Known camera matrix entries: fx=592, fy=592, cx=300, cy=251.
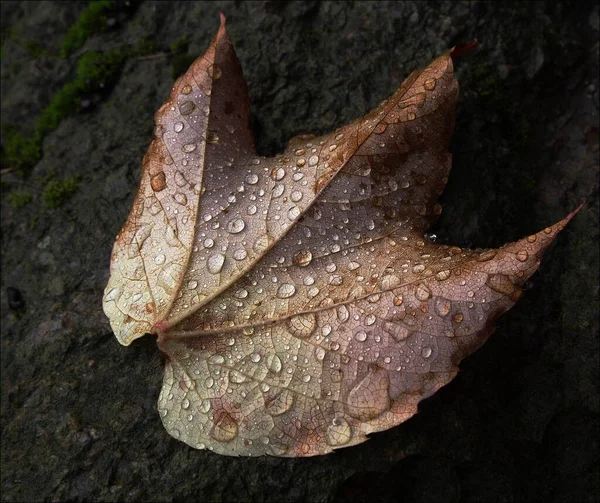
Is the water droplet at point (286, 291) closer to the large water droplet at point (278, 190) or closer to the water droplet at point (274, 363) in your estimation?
the water droplet at point (274, 363)

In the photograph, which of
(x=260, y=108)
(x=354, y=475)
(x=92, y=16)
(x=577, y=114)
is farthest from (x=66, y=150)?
(x=577, y=114)

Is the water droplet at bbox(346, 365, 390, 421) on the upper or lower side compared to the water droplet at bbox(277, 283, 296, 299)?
lower

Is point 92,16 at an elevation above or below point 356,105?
above

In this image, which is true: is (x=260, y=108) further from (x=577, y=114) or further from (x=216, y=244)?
(x=577, y=114)

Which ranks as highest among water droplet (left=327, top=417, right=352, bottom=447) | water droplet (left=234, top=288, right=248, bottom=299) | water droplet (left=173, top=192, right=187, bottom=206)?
water droplet (left=173, top=192, right=187, bottom=206)

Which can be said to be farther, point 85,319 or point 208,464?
point 85,319

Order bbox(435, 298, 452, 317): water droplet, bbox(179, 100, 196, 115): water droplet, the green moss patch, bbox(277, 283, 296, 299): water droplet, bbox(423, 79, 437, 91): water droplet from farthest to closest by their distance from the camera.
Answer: the green moss patch, bbox(179, 100, 196, 115): water droplet, bbox(423, 79, 437, 91): water droplet, bbox(277, 283, 296, 299): water droplet, bbox(435, 298, 452, 317): water droplet

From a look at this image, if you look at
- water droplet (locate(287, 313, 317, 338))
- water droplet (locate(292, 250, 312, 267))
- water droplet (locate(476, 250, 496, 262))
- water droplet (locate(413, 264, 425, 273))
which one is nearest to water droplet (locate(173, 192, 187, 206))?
water droplet (locate(292, 250, 312, 267))

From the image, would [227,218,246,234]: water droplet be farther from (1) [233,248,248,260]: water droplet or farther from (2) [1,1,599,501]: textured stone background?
(2) [1,1,599,501]: textured stone background
